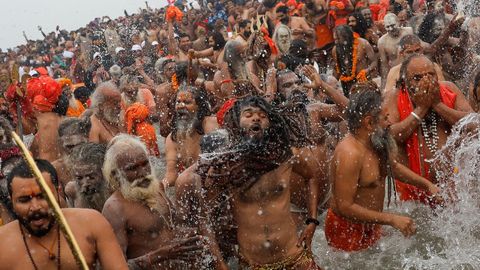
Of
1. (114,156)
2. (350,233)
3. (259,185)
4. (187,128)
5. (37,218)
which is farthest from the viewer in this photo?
(187,128)

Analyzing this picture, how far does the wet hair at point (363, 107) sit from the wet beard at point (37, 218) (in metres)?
1.90

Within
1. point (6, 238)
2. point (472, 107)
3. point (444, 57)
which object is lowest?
point (444, 57)

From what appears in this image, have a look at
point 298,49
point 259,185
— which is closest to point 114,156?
point 259,185

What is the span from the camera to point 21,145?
75.8 inches

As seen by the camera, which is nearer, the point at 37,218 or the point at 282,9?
the point at 37,218

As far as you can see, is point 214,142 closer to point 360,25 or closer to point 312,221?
point 312,221

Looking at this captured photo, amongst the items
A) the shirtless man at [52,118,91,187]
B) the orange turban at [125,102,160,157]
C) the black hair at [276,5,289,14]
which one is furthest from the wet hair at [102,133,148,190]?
the black hair at [276,5,289,14]

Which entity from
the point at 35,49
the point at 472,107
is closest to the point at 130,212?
the point at 472,107

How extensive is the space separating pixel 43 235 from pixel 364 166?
1.91 meters

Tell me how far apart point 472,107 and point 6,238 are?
126 inches

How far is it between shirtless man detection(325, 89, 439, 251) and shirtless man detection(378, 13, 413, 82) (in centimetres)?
419

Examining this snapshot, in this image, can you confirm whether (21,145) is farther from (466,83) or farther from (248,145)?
(466,83)

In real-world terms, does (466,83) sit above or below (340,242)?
below

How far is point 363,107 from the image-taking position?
3.71m
